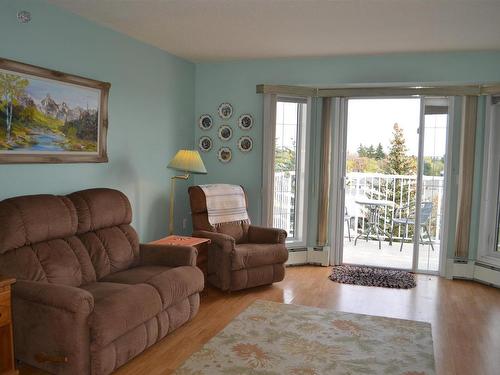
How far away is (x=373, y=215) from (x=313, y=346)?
4134mm

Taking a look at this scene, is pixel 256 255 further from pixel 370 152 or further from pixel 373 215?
pixel 370 152

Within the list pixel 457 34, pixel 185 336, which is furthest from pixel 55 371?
pixel 457 34

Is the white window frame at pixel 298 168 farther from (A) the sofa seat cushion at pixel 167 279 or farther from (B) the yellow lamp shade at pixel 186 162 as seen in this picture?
(A) the sofa seat cushion at pixel 167 279

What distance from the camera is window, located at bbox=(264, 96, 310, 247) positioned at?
5.42 m

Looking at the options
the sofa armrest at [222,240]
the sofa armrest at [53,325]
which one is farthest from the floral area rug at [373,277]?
the sofa armrest at [53,325]

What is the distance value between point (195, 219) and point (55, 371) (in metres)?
2.37

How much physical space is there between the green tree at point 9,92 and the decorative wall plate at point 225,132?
2734mm

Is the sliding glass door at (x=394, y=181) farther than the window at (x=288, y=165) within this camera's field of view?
No

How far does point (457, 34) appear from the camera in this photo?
160 inches

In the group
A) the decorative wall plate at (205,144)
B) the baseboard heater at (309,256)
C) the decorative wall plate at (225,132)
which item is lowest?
the baseboard heater at (309,256)

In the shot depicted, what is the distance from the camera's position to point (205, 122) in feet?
18.7

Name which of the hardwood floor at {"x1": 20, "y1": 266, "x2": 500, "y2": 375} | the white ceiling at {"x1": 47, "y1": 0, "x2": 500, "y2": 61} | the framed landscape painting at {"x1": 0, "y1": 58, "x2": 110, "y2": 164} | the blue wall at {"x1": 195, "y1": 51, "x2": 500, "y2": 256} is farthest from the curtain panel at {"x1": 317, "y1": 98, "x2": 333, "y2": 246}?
the framed landscape painting at {"x1": 0, "y1": 58, "x2": 110, "y2": 164}

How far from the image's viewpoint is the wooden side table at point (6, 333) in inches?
99.0

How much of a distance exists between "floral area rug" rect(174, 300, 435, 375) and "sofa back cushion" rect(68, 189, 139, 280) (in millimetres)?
1044
